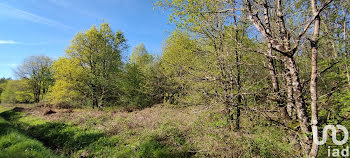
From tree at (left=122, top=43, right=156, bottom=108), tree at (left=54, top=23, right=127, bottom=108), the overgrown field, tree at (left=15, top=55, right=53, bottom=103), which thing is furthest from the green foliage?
the overgrown field

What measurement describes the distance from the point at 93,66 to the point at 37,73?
2223 cm

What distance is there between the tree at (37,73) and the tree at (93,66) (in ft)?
58.1

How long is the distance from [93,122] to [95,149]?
13.2 feet

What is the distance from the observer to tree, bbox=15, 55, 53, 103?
1169 inches

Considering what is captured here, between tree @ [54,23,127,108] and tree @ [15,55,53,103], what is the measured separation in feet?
58.1

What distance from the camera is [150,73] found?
18.8 meters

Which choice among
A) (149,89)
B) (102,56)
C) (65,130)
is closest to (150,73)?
(149,89)

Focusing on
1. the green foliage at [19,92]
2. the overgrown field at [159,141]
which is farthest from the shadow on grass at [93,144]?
the green foliage at [19,92]

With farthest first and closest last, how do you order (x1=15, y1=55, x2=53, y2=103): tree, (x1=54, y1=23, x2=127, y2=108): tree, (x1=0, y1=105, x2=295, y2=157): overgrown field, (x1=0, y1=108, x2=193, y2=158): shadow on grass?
(x1=15, y1=55, x2=53, y2=103): tree, (x1=54, y1=23, x2=127, y2=108): tree, (x1=0, y1=108, x2=193, y2=158): shadow on grass, (x1=0, y1=105, x2=295, y2=157): overgrown field

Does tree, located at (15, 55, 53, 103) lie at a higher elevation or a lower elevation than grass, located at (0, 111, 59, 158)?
higher

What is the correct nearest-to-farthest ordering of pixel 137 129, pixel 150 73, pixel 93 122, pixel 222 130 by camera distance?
pixel 222 130 < pixel 137 129 < pixel 93 122 < pixel 150 73

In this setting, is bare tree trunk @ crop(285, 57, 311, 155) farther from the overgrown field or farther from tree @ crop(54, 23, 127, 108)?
tree @ crop(54, 23, 127, 108)

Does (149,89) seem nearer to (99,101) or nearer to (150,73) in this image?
(150,73)

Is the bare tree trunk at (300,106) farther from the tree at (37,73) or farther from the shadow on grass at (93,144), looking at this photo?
the tree at (37,73)
